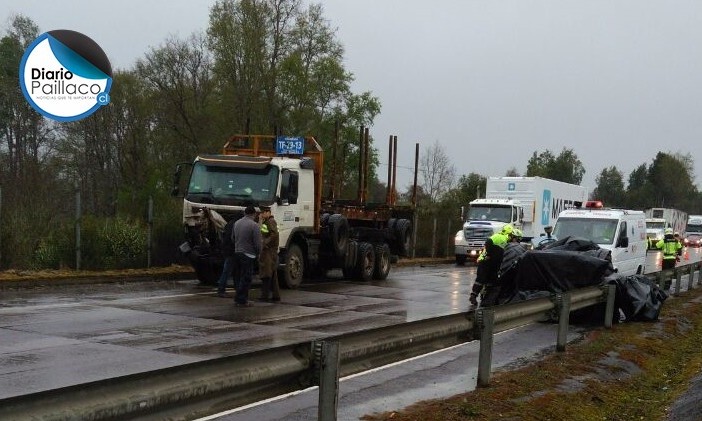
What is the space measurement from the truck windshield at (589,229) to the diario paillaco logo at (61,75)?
1233 centimetres

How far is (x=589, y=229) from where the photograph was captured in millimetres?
18844

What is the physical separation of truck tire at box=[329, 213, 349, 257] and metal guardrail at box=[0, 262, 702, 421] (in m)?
11.2

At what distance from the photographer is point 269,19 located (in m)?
42.5

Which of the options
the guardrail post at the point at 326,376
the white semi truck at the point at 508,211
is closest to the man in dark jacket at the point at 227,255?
the guardrail post at the point at 326,376

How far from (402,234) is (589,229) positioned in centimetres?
569

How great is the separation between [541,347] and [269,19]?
3494 cm

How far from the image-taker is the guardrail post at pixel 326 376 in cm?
476

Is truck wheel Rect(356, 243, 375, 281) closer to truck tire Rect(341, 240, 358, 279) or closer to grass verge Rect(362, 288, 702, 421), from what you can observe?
truck tire Rect(341, 240, 358, 279)

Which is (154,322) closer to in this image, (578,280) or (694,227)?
(578,280)

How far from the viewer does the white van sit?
60.6ft

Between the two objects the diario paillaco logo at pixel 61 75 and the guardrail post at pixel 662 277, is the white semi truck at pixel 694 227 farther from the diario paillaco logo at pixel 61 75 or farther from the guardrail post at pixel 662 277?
the diario paillaco logo at pixel 61 75

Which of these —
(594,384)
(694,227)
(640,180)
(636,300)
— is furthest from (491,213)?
(640,180)

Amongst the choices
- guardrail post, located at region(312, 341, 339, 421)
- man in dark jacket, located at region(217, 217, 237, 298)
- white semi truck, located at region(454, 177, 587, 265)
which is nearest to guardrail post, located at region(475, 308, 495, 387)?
guardrail post, located at region(312, 341, 339, 421)

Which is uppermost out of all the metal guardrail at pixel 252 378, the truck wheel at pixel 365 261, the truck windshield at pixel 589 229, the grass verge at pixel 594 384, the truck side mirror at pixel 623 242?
the truck windshield at pixel 589 229
